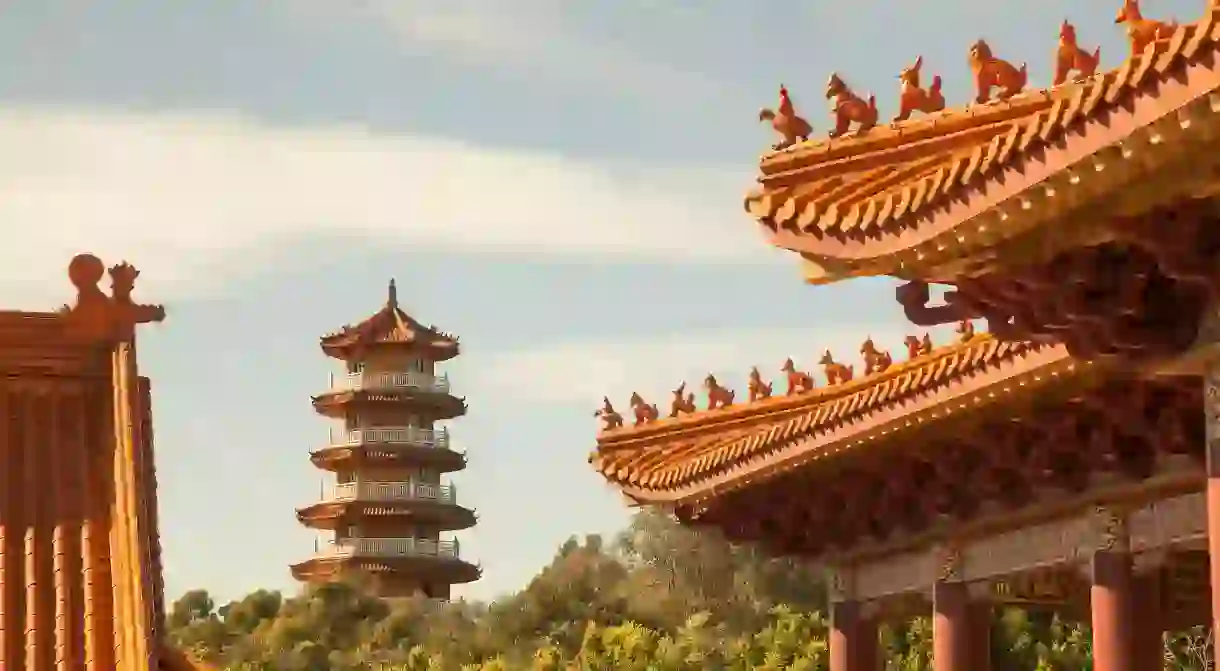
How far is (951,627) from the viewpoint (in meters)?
11.4

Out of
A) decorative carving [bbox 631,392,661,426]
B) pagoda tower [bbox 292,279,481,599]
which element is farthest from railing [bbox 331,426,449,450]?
decorative carving [bbox 631,392,661,426]

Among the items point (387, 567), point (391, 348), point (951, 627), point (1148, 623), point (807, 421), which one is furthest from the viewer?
point (391, 348)

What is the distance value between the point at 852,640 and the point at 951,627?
1662mm

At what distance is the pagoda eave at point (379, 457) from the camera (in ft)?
164

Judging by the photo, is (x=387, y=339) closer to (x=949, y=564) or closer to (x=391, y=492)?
(x=391, y=492)

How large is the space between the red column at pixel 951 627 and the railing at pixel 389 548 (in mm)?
37856

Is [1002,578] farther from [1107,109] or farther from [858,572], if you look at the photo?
[1107,109]

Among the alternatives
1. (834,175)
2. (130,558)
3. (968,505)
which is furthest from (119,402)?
(968,505)

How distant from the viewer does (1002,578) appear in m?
10.9

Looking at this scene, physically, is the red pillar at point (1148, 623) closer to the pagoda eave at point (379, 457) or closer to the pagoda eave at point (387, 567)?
the pagoda eave at point (387, 567)

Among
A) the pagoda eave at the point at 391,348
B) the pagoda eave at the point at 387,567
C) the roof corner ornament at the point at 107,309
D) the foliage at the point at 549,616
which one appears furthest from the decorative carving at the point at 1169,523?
the pagoda eave at the point at 391,348

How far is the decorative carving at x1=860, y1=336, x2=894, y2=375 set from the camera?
11.8 metres

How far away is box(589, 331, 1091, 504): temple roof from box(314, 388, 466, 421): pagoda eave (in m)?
37.0

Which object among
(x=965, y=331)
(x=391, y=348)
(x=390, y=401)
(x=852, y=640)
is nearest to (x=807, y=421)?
(x=965, y=331)
